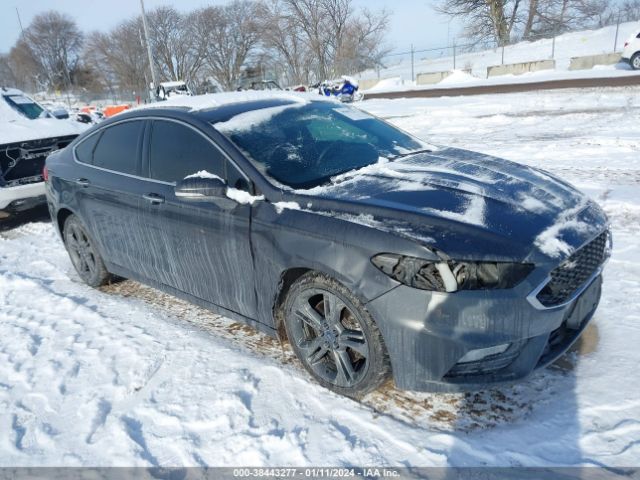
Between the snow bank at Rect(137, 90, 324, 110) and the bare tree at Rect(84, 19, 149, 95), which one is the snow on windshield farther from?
the bare tree at Rect(84, 19, 149, 95)

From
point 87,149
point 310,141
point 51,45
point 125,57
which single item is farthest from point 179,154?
point 51,45

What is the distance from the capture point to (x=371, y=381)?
2.65m

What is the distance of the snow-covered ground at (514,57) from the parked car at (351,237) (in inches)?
1080

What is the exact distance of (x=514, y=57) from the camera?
35.2 m

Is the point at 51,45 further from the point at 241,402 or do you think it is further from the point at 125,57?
the point at 241,402

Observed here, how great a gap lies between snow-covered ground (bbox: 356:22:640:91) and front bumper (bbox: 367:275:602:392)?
28284 mm

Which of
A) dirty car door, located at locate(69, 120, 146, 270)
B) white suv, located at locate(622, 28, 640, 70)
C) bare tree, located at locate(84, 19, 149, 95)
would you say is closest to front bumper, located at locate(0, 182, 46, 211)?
dirty car door, located at locate(69, 120, 146, 270)

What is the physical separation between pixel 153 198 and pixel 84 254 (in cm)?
160

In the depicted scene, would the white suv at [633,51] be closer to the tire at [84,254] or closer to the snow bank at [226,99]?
the snow bank at [226,99]

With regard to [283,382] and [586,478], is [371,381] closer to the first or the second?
[283,382]

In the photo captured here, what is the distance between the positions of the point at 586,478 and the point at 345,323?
1.30 m

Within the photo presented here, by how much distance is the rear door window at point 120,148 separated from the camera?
3.86 meters

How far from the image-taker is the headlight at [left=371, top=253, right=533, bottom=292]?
7.59ft

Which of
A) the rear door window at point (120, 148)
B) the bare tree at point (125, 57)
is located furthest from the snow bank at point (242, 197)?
the bare tree at point (125, 57)
